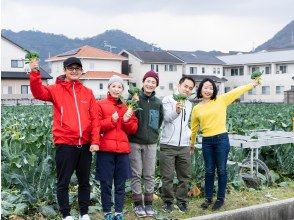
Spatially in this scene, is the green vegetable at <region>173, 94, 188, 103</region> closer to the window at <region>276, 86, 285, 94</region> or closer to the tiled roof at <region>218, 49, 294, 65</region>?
the tiled roof at <region>218, 49, 294, 65</region>

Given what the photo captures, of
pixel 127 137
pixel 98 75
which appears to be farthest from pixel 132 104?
pixel 98 75

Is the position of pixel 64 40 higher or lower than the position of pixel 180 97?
higher

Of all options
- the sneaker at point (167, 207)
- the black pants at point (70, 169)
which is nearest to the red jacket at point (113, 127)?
the black pants at point (70, 169)

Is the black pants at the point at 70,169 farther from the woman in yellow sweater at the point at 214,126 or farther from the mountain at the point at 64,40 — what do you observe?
the mountain at the point at 64,40

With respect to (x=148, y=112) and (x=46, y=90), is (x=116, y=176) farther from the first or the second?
(x=46, y=90)

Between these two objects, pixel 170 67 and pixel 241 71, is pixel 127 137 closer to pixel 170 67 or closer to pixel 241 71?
pixel 170 67

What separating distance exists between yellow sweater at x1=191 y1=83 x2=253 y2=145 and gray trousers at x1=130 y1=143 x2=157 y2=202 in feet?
2.63

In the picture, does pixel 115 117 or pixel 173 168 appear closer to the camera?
pixel 115 117

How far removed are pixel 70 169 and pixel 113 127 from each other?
0.64 metres

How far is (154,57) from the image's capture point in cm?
5956

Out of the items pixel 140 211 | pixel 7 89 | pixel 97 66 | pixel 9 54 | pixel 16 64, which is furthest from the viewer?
pixel 97 66

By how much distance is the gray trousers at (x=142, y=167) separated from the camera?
5.57 meters

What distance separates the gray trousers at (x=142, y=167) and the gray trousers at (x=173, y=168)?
0.90 ft

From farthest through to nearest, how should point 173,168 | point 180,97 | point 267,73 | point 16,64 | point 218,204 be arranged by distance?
point 267,73
point 16,64
point 218,204
point 173,168
point 180,97
